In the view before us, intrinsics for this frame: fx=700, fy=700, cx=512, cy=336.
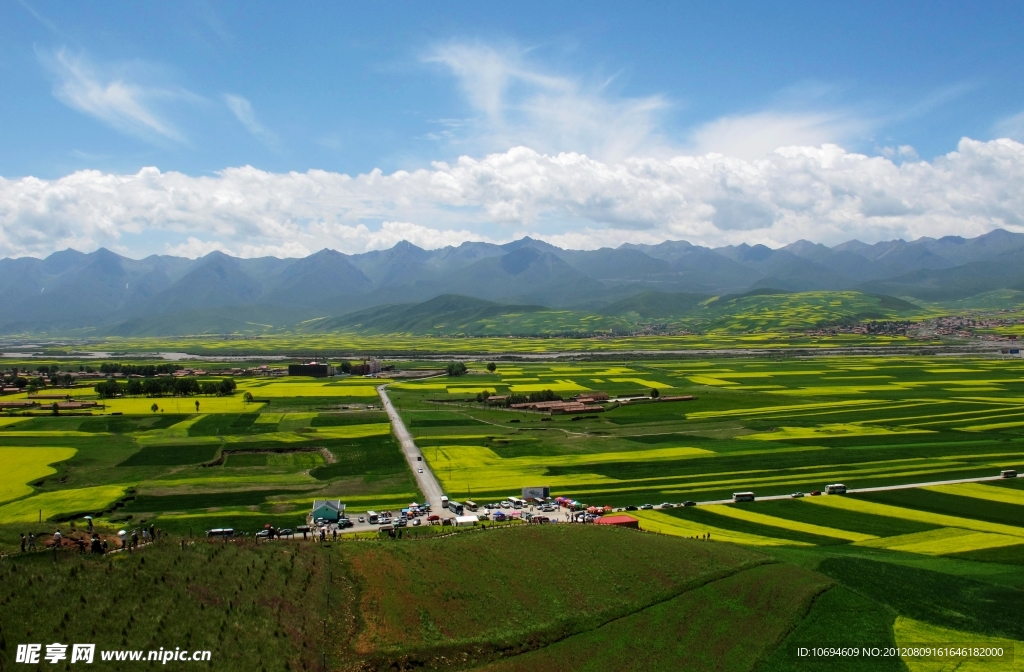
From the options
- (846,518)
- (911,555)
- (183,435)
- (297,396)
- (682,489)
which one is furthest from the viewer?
(297,396)

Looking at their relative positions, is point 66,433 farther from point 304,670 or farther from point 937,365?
point 937,365

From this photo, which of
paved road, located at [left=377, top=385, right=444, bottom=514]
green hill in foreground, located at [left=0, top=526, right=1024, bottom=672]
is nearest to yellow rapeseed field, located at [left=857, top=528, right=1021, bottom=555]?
green hill in foreground, located at [left=0, top=526, right=1024, bottom=672]

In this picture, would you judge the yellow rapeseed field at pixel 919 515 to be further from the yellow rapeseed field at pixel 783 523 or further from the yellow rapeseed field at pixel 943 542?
the yellow rapeseed field at pixel 783 523

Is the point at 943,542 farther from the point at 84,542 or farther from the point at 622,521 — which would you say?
the point at 84,542

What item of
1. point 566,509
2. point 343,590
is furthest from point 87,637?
point 566,509

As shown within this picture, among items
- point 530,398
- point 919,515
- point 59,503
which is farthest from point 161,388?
point 919,515

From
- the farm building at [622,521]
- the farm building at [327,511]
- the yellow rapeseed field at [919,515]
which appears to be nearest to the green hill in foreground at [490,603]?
the farm building at [622,521]
